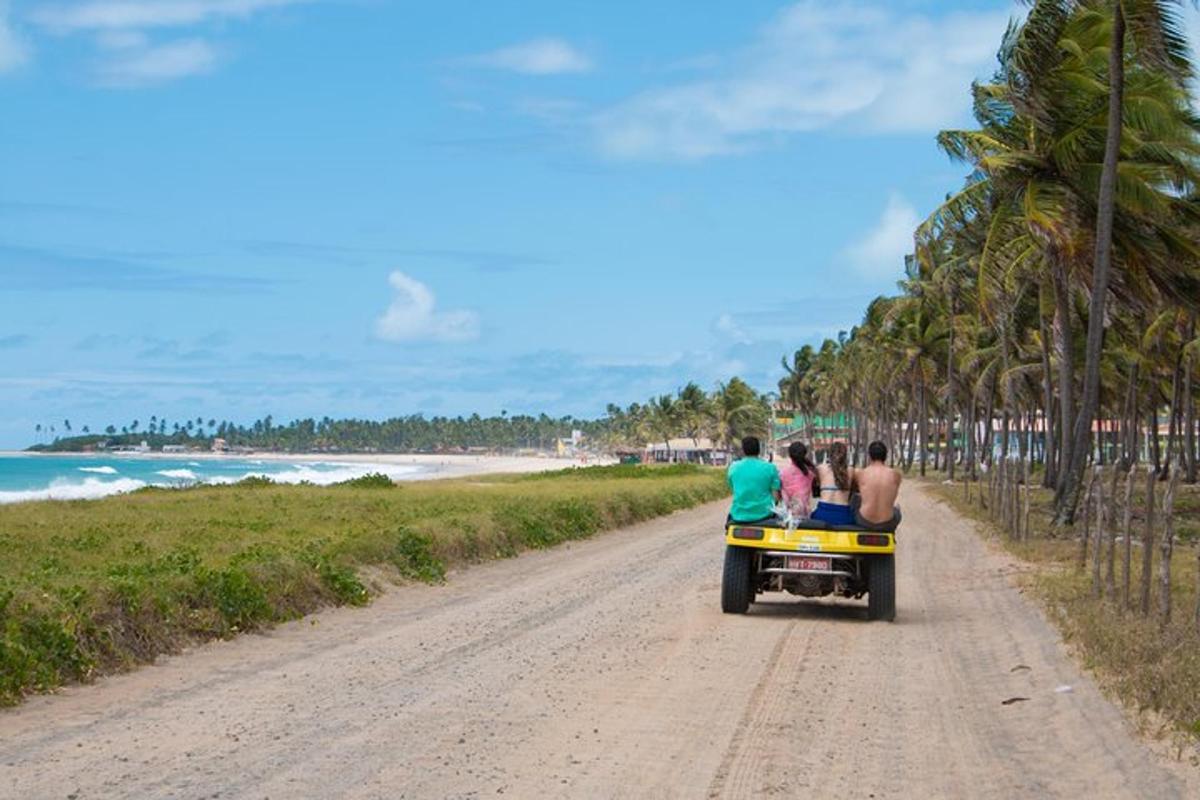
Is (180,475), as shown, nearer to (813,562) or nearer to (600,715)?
(813,562)

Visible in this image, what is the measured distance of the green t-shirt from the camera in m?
15.5

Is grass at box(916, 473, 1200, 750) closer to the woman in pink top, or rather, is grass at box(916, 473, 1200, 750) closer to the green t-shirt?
the woman in pink top

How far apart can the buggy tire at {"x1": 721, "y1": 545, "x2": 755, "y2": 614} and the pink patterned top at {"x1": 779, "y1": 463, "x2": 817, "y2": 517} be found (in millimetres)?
793

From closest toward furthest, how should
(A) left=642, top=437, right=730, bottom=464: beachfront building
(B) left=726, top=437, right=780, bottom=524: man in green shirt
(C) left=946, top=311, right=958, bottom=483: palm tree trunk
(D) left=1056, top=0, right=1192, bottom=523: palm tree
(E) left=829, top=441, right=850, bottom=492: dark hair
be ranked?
(B) left=726, top=437, right=780, bottom=524: man in green shirt < (E) left=829, top=441, right=850, bottom=492: dark hair < (D) left=1056, top=0, right=1192, bottom=523: palm tree < (C) left=946, top=311, right=958, bottom=483: palm tree trunk < (A) left=642, top=437, right=730, bottom=464: beachfront building

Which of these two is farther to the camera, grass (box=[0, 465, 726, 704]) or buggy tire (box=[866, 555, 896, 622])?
buggy tire (box=[866, 555, 896, 622])

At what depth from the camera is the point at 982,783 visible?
26.2 feet

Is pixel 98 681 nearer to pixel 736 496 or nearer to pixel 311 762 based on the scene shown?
pixel 311 762

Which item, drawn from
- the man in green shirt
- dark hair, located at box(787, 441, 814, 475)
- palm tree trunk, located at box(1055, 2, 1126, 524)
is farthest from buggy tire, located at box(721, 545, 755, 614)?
palm tree trunk, located at box(1055, 2, 1126, 524)

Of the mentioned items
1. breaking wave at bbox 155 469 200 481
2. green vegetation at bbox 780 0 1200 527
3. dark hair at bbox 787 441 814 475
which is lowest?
breaking wave at bbox 155 469 200 481

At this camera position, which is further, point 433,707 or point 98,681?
point 98,681

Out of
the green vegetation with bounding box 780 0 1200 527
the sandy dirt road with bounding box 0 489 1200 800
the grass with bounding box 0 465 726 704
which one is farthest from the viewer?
the green vegetation with bounding box 780 0 1200 527

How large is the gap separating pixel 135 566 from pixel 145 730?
21.3 feet

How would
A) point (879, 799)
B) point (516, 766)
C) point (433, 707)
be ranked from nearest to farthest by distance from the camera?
point (879, 799) → point (516, 766) → point (433, 707)

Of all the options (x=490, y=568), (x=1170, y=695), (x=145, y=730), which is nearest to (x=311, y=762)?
(x=145, y=730)
